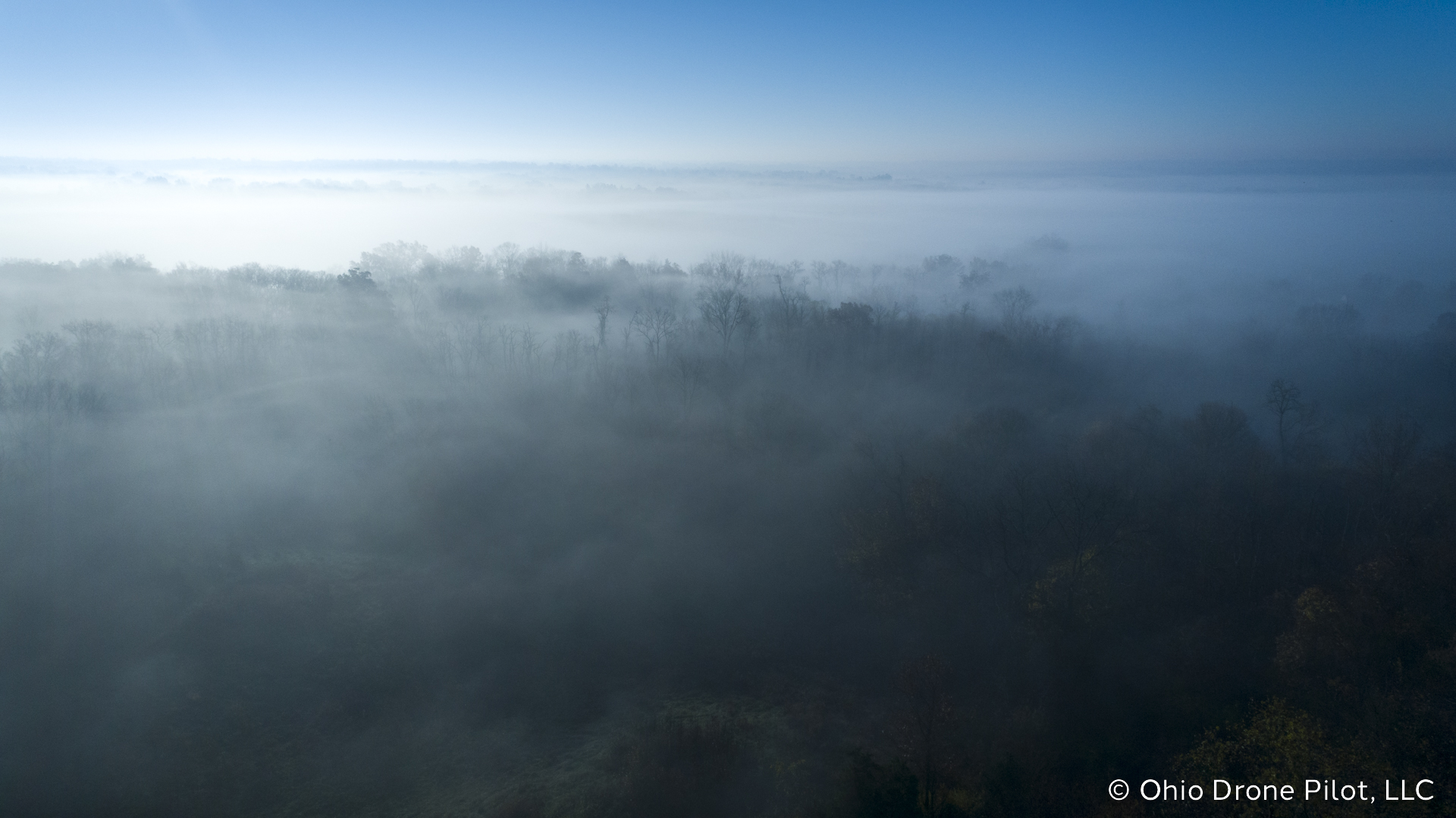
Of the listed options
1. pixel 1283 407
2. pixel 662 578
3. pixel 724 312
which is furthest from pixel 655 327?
pixel 1283 407

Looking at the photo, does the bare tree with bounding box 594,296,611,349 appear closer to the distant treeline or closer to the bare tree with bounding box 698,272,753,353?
the distant treeline

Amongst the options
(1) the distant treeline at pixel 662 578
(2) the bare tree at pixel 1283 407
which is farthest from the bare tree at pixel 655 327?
(2) the bare tree at pixel 1283 407

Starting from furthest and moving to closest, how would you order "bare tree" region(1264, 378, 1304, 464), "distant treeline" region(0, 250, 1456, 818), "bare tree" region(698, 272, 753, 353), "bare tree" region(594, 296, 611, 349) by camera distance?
"bare tree" region(594, 296, 611, 349) → "bare tree" region(698, 272, 753, 353) → "bare tree" region(1264, 378, 1304, 464) → "distant treeline" region(0, 250, 1456, 818)

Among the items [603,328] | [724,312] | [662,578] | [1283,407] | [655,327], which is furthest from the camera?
[655,327]

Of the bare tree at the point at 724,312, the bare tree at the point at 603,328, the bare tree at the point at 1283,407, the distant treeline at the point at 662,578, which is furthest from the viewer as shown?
the bare tree at the point at 603,328

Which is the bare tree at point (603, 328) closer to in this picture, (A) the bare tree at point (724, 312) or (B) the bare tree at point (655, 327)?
(B) the bare tree at point (655, 327)

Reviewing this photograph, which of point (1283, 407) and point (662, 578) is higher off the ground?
point (1283, 407)

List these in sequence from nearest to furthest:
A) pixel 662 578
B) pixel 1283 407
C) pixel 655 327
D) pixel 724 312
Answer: pixel 662 578
pixel 1283 407
pixel 724 312
pixel 655 327

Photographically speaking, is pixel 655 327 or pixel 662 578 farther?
pixel 655 327

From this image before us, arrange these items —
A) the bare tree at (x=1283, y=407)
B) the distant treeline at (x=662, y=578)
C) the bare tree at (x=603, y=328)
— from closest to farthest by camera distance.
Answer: the distant treeline at (x=662, y=578)
the bare tree at (x=1283, y=407)
the bare tree at (x=603, y=328)

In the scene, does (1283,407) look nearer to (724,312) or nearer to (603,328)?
(724,312)

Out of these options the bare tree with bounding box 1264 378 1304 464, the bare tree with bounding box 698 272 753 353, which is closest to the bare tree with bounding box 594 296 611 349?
the bare tree with bounding box 698 272 753 353

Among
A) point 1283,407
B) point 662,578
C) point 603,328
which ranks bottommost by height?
point 662,578

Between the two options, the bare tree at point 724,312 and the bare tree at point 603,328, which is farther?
the bare tree at point 603,328
